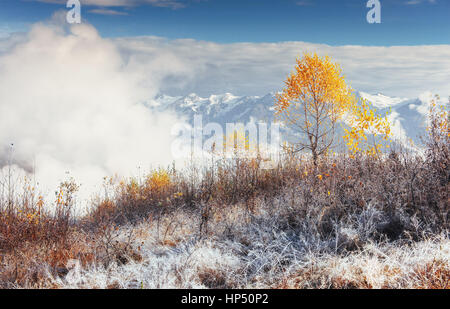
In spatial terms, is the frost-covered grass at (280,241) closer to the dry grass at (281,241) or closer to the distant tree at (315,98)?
the dry grass at (281,241)

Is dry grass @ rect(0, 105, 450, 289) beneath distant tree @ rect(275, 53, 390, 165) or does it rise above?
beneath

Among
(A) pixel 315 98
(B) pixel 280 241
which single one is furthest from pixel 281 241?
(A) pixel 315 98

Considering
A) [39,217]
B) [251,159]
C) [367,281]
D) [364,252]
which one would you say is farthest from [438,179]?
[39,217]

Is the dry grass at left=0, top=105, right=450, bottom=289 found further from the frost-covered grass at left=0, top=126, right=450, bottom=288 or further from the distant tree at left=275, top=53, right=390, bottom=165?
the distant tree at left=275, top=53, right=390, bottom=165

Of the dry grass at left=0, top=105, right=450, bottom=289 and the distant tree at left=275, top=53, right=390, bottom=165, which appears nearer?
the dry grass at left=0, top=105, right=450, bottom=289

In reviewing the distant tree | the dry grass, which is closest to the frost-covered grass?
the dry grass

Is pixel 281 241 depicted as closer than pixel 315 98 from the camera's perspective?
Yes

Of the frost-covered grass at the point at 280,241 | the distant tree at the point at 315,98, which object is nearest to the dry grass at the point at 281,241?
the frost-covered grass at the point at 280,241

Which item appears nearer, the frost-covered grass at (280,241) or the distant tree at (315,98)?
the frost-covered grass at (280,241)

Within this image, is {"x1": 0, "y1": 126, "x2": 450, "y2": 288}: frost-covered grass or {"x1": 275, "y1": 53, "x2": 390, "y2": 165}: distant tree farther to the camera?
{"x1": 275, "y1": 53, "x2": 390, "y2": 165}: distant tree

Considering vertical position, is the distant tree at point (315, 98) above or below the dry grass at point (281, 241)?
above

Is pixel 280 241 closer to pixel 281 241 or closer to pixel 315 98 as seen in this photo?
pixel 281 241

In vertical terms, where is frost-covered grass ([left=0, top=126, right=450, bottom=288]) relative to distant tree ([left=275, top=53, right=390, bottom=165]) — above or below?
below
